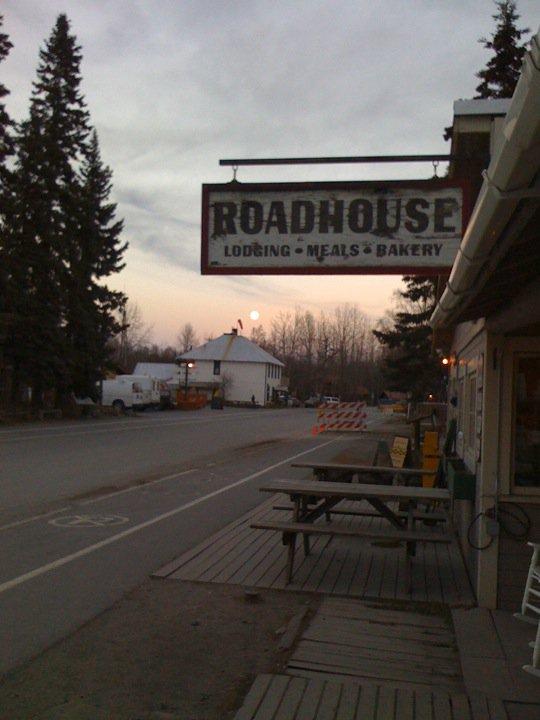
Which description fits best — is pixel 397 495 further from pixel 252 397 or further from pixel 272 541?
pixel 252 397

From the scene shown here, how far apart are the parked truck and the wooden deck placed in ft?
142

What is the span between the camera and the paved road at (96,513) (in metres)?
6.12

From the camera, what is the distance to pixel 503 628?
569cm

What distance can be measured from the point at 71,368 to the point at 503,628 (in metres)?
34.2

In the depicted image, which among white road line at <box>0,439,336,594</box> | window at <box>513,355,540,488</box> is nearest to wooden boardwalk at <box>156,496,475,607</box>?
white road line at <box>0,439,336,594</box>

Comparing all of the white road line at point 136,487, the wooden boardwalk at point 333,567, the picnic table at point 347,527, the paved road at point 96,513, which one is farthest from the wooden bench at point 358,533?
the white road line at point 136,487

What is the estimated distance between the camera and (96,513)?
10688mm

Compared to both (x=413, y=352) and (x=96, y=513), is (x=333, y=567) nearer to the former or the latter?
(x=96, y=513)

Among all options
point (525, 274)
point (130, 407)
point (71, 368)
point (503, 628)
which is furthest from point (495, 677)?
point (130, 407)

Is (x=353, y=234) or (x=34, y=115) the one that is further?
(x=34, y=115)

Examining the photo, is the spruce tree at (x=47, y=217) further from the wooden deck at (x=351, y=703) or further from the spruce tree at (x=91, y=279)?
the wooden deck at (x=351, y=703)

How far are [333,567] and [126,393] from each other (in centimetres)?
4337

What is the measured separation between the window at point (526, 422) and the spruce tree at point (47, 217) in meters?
30.9

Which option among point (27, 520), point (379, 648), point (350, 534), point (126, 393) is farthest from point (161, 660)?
point (126, 393)
